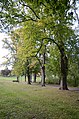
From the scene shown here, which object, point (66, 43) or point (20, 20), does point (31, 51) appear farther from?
point (20, 20)

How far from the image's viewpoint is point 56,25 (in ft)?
65.0

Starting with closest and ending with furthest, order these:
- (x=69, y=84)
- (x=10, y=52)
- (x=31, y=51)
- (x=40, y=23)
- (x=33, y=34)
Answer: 1. (x=40, y=23)
2. (x=33, y=34)
3. (x=31, y=51)
4. (x=69, y=84)
5. (x=10, y=52)

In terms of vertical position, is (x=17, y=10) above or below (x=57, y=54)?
above

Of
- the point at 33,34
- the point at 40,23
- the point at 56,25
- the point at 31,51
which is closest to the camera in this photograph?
the point at 56,25

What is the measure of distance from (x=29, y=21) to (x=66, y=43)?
560 centimetres

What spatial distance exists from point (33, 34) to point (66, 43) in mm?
5103

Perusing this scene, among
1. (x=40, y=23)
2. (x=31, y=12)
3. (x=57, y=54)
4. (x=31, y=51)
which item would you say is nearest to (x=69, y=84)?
(x=57, y=54)

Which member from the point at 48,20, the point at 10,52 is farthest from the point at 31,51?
the point at 10,52

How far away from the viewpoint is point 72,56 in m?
31.2

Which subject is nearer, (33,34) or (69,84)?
(33,34)

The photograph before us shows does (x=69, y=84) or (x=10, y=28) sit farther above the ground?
(x=10, y=28)

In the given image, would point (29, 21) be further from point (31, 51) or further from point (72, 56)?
point (72, 56)

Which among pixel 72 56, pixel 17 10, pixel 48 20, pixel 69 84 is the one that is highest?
pixel 17 10

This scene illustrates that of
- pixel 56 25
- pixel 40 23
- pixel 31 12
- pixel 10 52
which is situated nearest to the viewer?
pixel 56 25
